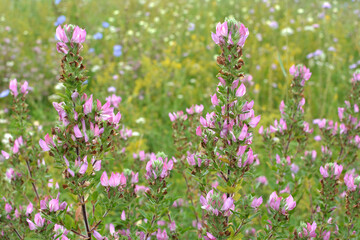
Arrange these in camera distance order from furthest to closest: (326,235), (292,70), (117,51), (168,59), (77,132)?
1. (117,51)
2. (168,59)
3. (292,70)
4. (326,235)
5. (77,132)

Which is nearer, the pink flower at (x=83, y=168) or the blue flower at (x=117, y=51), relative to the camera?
the pink flower at (x=83, y=168)

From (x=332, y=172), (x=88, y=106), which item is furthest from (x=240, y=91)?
(x=332, y=172)

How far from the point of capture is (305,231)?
155 cm

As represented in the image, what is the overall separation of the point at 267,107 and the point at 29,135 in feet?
10.7

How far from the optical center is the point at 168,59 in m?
5.08

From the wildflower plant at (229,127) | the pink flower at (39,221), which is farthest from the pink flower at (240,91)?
the pink flower at (39,221)

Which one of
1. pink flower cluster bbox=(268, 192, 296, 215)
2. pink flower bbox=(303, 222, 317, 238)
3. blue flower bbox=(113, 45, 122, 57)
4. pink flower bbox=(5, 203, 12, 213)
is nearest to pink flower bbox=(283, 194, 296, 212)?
pink flower cluster bbox=(268, 192, 296, 215)

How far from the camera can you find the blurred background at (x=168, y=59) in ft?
14.6

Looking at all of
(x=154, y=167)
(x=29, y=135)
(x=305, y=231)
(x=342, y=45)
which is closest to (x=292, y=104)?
(x=305, y=231)

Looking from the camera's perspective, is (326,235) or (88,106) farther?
(326,235)

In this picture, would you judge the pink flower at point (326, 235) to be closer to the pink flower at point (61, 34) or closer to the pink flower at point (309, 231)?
the pink flower at point (309, 231)

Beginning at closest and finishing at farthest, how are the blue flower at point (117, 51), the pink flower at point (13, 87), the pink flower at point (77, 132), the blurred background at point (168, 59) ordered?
the pink flower at point (77, 132), the pink flower at point (13, 87), the blurred background at point (168, 59), the blue flower at point (117, 51)

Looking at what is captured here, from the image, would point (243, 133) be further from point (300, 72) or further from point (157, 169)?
point (300, 72)

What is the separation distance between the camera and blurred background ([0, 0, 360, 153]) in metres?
4.46
